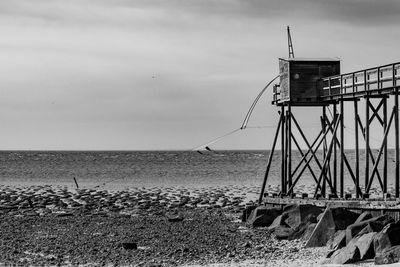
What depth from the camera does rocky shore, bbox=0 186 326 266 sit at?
2278cm

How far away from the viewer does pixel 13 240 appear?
2753cm

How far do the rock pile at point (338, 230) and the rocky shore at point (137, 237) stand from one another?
1.62ft

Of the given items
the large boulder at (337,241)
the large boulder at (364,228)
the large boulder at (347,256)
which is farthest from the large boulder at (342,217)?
the large boulder at (347,256)

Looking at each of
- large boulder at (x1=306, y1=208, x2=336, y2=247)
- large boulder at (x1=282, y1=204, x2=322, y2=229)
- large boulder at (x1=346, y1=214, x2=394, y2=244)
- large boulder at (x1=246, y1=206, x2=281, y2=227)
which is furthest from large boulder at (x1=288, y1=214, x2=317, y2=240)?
large boulder at (x1=246, y1=206, x2=281, y2=227)

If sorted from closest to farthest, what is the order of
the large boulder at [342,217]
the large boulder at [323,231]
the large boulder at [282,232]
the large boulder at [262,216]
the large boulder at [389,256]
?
the large boulder at [389,256], the large boulder at [323,231], the large boulder at [342,217], the large boulder at [282,232], the large boulder at [262,216]

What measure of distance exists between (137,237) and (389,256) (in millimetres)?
12190

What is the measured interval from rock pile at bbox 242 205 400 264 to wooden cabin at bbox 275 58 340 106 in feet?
17.6

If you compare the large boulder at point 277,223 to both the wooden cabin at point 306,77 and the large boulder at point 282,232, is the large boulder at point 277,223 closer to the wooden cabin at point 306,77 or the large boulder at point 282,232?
the large boulder at point 282,232

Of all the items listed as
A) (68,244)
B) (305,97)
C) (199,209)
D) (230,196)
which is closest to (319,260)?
(68,244)

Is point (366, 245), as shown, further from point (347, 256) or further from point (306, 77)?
point (306, 77)

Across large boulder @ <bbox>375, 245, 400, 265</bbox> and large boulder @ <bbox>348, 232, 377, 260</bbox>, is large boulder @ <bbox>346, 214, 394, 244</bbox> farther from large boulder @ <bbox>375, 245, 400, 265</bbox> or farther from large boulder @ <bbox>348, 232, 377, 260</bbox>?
large boulder @ <bbox>375, 245, 400, 265</bbox>

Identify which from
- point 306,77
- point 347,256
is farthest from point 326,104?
point 347,256

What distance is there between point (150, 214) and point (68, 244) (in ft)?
40.3

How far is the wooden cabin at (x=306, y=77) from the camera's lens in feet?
112
